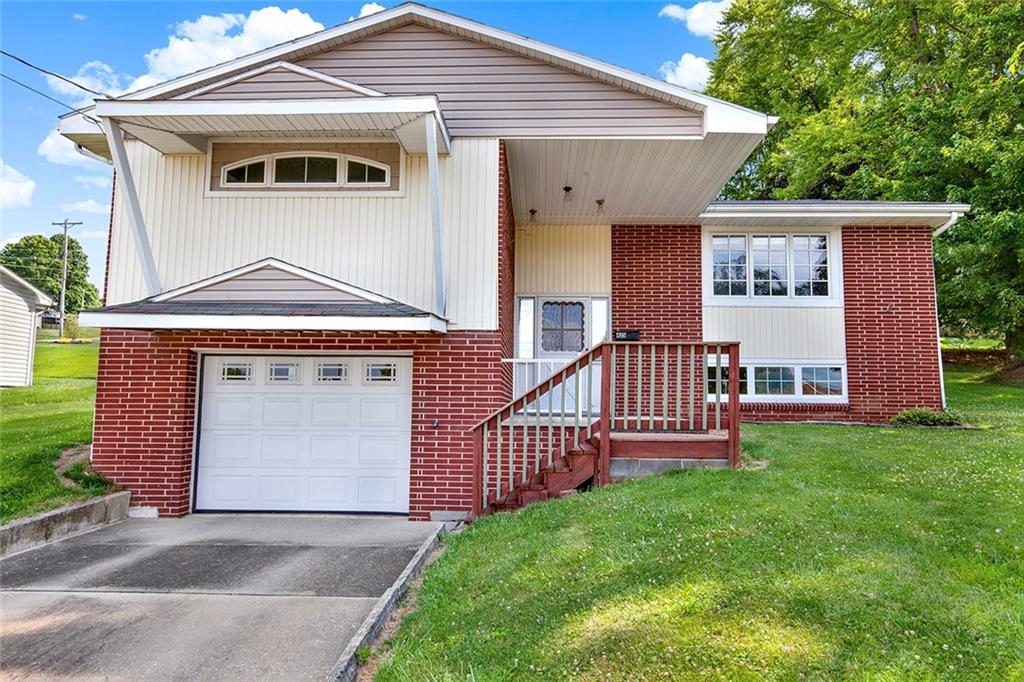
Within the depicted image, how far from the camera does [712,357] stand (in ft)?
36.5

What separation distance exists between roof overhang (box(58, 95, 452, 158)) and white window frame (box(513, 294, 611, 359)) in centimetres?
380

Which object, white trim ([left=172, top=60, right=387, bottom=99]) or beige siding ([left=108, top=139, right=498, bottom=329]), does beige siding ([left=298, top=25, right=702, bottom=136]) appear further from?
white trim ([left=172, top=60, right=387, bottom=99])

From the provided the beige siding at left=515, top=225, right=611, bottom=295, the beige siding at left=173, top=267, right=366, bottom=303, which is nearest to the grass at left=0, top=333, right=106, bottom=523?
the beige siding at left=173, top=267, right=366, bottom=303

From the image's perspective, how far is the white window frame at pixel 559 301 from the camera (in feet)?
33.2

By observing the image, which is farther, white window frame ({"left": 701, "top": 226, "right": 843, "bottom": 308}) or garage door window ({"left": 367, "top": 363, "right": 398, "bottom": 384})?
white window frame ({"left": 701, "top": 226, "right": 843, "bottom": 308})

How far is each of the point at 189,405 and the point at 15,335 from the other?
59.2 feet

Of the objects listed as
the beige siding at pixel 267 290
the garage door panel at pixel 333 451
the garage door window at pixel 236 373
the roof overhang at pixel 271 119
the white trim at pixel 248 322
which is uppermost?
the roof overhang at pixel 271 119

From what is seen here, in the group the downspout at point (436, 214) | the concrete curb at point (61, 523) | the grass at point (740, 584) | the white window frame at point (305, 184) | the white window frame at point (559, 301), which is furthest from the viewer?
the white window frame at point (559, 301)

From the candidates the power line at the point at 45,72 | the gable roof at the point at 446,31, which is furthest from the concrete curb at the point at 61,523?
the power line at the point at 45,72

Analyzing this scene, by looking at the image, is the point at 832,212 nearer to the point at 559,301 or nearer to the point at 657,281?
the point at 657,281

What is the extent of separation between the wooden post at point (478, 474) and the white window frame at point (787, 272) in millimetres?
5889

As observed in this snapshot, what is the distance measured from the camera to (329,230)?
709 cm

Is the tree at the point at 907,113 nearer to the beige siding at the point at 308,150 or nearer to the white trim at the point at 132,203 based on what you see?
the beige siding at the point at 308,150

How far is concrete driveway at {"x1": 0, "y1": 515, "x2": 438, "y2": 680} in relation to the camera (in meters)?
3.33
